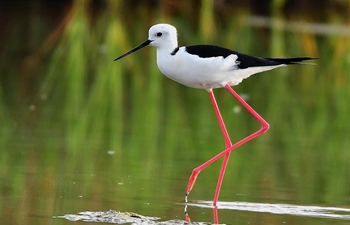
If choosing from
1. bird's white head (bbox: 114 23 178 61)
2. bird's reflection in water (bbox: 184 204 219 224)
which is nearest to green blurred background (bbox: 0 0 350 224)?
bird's reflection in water (bbox: 184 204 219 224)

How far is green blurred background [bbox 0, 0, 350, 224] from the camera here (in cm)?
523

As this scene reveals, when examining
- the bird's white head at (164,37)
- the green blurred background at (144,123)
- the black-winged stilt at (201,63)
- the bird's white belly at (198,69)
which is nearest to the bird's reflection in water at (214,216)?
the green blurred background at (144,123)

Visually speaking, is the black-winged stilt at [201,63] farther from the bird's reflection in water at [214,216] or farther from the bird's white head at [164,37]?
the bird's reflection in water at [214,216]

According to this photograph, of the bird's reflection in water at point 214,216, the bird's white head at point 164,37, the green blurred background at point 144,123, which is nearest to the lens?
the bird's reflection in water at point 214,216

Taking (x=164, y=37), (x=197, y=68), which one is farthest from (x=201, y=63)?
(x=164, y=37)

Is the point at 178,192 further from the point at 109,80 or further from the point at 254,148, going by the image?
the point at 109,80

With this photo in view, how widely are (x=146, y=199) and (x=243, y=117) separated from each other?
3.22 metres

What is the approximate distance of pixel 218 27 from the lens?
14469mm

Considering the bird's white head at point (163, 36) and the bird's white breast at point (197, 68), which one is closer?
the bird's white breast at point (197, 68)

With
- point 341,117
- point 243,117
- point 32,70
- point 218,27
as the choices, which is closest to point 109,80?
point 32,70

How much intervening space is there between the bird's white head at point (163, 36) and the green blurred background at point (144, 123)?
0.82 m

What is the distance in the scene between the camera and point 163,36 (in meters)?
5.48

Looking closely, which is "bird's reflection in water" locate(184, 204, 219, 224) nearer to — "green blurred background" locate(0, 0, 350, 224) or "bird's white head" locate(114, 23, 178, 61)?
"green blurred background" locate(0, 0, 350, 224)

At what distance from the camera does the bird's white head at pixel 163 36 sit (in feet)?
17.9
